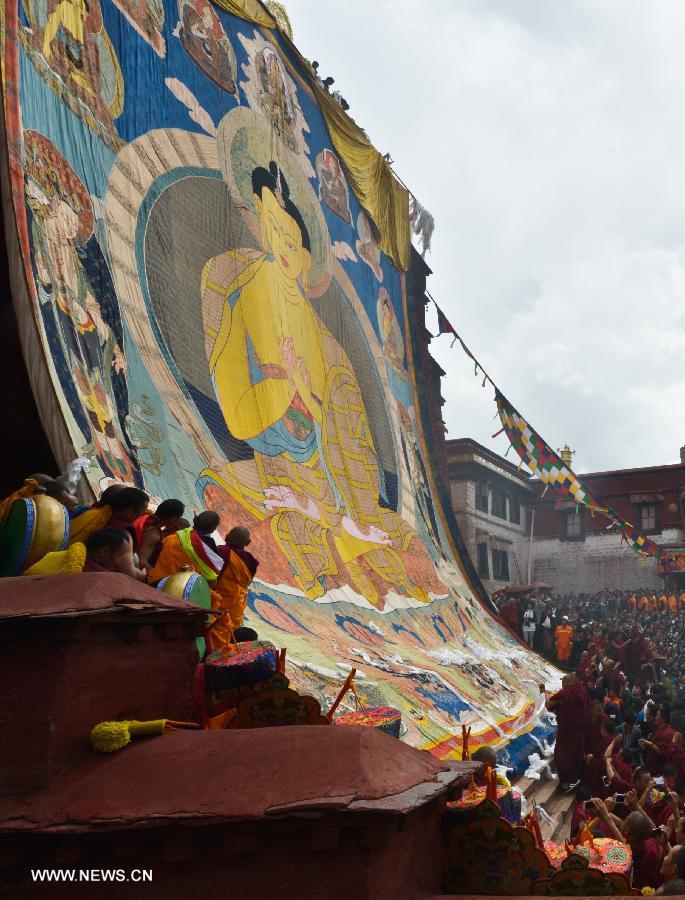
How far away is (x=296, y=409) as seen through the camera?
33.2ft

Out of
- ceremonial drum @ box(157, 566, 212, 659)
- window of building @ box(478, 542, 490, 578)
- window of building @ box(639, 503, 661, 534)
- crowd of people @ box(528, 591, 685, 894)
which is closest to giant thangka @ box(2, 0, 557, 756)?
crowd of people @ box(528, 591, 685, 894)

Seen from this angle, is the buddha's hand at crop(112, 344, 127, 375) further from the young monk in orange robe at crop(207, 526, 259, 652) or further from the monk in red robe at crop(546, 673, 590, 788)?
the monk in red robe at crop(546, 673, 590, 788)

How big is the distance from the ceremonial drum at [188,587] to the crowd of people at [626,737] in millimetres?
1658

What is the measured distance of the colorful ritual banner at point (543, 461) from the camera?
1375cm

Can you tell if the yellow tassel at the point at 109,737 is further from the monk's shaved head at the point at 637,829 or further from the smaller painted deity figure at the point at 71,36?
the smaller painted deity figure at the point at 71,36

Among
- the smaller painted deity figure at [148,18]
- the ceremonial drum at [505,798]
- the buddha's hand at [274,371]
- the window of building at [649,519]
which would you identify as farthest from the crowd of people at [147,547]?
the window of building at [649,519]

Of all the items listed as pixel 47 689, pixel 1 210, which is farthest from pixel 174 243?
pixel 47 689

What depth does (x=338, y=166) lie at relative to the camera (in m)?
12.9

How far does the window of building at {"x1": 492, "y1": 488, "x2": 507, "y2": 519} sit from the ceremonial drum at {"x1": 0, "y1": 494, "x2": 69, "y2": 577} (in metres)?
18.7

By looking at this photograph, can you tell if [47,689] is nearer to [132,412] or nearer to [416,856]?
[416,856]

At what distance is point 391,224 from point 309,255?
11.0 feet

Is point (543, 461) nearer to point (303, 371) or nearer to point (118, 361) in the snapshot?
point (303, 371)

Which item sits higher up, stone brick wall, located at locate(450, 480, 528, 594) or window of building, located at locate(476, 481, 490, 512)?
window of building, located at locate(476, 481, 490, 512)

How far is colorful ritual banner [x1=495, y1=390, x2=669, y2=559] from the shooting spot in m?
13.8
